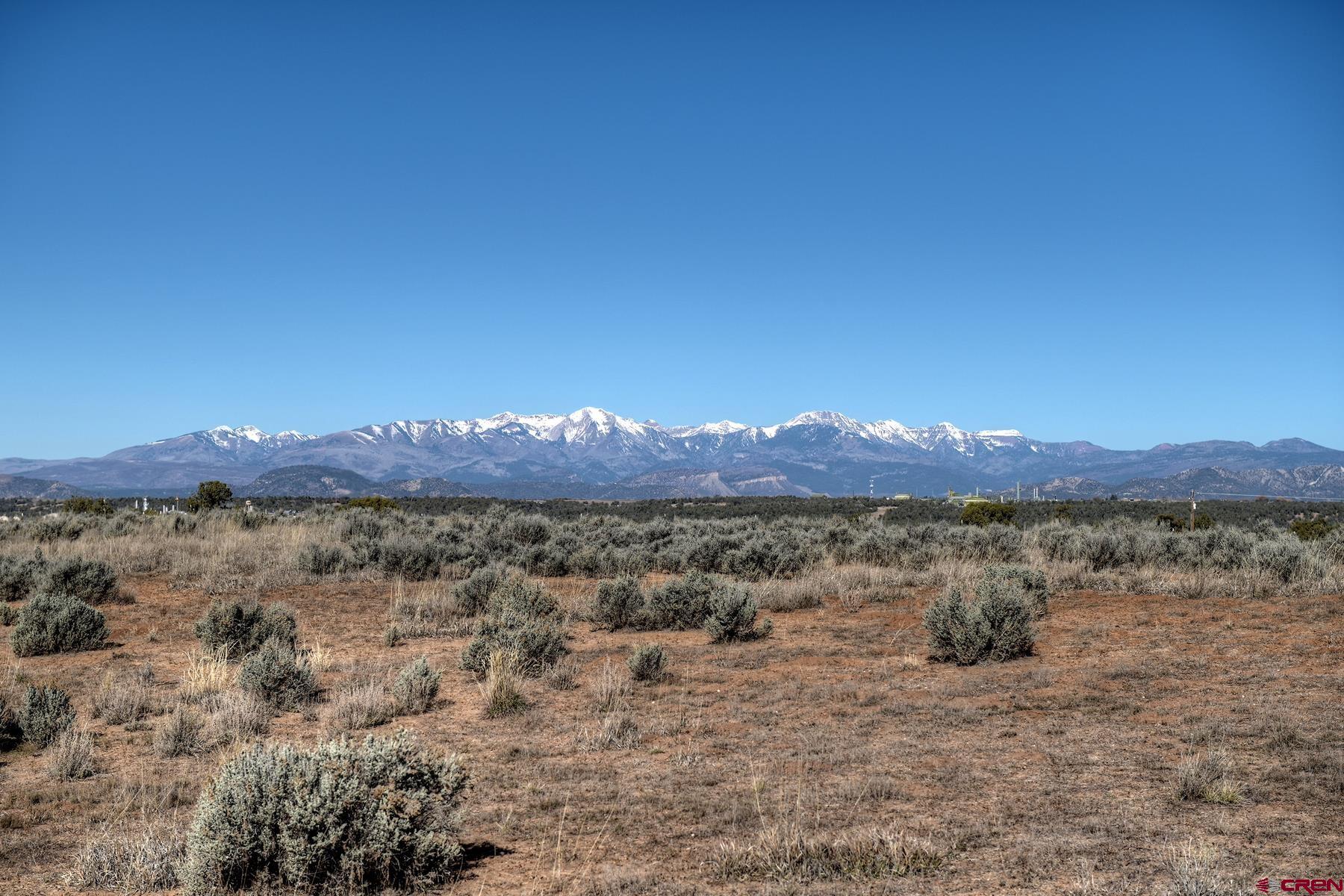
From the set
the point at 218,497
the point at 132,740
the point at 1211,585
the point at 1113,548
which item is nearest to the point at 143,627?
the point at 132,740

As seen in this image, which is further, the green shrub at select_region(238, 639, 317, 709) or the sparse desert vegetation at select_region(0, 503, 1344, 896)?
the green shrub at select_region(238, 639, 317, 709)

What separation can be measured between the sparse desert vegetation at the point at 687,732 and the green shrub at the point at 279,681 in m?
0.04

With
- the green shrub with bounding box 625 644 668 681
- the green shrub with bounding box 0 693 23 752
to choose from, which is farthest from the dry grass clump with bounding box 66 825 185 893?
the green shrub with bounding box 625 644 668 681

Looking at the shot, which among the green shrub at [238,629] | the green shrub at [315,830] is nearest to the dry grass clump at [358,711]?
the green shrub at [238,629]

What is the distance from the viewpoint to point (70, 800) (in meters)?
6.60

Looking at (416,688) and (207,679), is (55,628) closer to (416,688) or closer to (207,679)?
(207,679)

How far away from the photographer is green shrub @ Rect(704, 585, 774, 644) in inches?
513

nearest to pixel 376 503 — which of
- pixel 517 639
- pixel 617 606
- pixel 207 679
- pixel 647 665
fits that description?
pixel 617 606

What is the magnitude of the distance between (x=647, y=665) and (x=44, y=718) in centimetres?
610

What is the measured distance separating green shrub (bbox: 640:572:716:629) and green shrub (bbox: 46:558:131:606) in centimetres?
1035

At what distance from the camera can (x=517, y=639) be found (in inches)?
445

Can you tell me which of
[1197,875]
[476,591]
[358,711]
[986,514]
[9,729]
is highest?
[1197,875]

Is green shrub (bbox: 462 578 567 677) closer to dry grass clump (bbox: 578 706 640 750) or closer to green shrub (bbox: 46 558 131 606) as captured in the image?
dry grass clump (bbox: 578 706 640 750)

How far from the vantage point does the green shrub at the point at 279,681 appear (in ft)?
30.5
